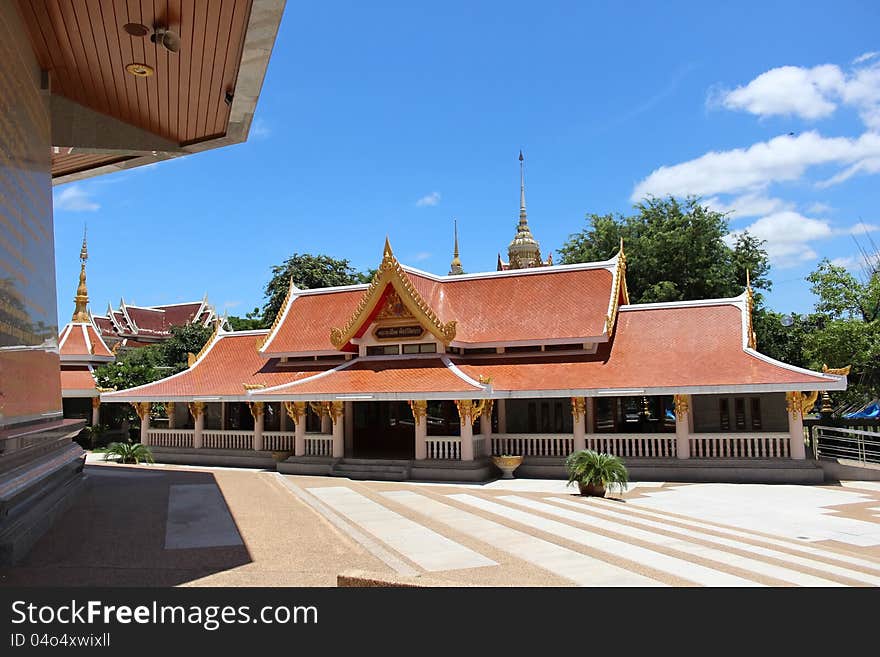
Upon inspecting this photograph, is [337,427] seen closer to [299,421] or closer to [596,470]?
[299,421]

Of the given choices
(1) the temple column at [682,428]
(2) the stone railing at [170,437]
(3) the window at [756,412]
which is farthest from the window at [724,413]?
(2) the stone railing at [170,437]

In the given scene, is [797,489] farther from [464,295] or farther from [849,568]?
[464,295]

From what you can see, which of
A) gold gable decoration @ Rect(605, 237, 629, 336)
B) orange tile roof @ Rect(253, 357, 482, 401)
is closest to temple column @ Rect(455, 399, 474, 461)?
orange tile roof @ Rect(253, 357, 482, 401)

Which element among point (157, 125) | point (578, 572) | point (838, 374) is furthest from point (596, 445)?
point (157, 125)

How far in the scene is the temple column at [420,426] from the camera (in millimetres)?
16203

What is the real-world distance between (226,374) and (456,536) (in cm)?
1465

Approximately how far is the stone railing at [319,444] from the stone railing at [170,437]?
4845 millimetres

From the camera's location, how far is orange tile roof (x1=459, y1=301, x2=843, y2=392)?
49.4 ft

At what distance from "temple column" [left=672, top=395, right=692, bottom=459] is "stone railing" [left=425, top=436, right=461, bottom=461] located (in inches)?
201

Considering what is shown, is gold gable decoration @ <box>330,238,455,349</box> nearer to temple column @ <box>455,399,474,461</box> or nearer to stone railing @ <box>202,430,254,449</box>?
temple column @ <box>455,399,474,461</box>

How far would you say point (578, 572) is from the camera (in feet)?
20.8

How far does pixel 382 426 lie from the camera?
20891 mm

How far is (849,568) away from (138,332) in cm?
5362

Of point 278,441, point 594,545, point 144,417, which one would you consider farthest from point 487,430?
point 144,417
